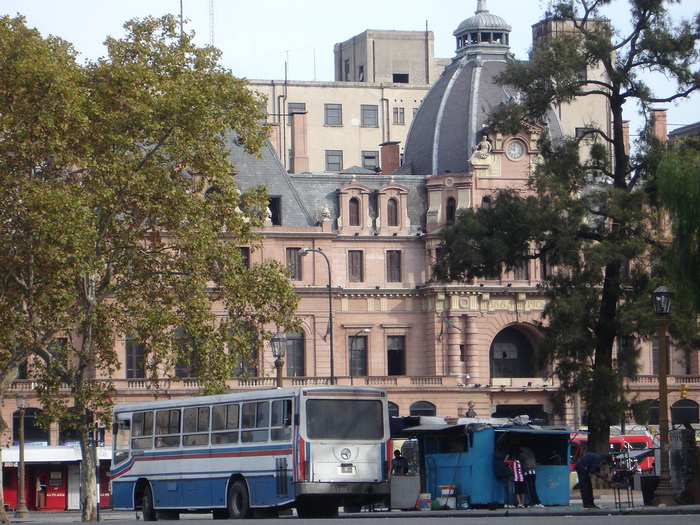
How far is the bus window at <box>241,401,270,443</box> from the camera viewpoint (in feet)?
123

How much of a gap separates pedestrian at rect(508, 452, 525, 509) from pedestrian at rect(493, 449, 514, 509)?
0.13 m

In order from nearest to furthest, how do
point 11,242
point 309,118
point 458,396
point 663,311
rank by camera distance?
point 663,311 → point 11,242 → point 458,396 → point 309,118

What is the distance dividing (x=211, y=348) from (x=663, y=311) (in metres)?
16.3

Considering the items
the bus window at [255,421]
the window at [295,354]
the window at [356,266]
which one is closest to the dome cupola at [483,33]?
the window at [356,266]

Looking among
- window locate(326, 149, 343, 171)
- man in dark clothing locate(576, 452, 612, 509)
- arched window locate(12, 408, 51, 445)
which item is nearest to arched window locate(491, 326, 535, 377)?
arched window locate(12, 408, 51, 445)

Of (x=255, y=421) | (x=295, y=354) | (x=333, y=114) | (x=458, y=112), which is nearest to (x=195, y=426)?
(x=255, y=421)

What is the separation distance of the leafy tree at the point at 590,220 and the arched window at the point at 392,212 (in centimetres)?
4005

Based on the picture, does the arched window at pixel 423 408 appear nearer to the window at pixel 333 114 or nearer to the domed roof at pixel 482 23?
the domed roof at pixel 482 23

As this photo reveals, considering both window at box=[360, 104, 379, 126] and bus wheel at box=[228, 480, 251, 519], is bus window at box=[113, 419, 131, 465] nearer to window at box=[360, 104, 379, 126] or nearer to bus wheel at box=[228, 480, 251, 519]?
bus wheel at box=[228, 480, 251, 519]

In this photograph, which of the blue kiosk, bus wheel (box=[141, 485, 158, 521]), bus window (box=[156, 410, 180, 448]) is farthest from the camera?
bus wheel (box=[141, 485, 158, 521])

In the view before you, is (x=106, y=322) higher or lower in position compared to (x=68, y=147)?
lower

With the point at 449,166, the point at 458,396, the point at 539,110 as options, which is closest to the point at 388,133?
the point at 449,166

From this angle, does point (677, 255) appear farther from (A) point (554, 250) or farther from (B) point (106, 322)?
(B) point (106, 322)

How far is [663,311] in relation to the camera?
38094 mm
